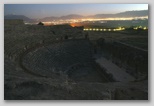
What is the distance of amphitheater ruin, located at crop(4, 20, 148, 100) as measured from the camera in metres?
5.78

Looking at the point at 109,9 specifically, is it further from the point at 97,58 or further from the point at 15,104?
the point at 97,58

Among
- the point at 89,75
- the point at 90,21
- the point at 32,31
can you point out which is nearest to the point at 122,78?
the point at 89,75

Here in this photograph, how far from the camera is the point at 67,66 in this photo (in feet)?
37.7

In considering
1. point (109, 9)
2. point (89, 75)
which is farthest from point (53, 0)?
point (89, 75)

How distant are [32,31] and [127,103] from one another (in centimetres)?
755

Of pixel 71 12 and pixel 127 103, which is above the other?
pixel 71 12

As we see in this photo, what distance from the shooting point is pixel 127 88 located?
6.52 metres

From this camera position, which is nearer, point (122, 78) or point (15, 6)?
point (15, 6)

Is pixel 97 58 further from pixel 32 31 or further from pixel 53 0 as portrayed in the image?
pixel 53 0

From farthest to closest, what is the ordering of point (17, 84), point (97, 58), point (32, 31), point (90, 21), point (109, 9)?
1. point (97, 58)
2. point (32, 31)
3. point (90, 21)
4. point (109, 9)
5. point (17, 84)

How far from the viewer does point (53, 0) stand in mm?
6160

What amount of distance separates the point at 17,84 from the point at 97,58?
9602mm

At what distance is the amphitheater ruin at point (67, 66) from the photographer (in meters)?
5.78

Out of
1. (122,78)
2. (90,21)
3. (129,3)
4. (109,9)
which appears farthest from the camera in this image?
(122,78)
